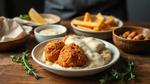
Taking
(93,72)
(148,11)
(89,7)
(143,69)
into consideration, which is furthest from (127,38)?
(148,11)

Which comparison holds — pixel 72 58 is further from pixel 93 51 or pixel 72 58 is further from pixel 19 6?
pixel 19 6

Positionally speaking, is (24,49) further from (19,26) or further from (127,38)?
(127,38)

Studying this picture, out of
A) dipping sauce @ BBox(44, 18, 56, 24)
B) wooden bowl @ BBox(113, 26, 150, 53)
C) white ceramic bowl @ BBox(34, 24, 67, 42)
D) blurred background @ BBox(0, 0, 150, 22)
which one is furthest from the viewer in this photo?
blurred background @ BBox(0, 0, 150, 22)

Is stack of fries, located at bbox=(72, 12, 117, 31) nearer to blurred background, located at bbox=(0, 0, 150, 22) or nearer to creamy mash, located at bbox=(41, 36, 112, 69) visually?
creamy mash, located at bbox=(41, 36, 112, 69)

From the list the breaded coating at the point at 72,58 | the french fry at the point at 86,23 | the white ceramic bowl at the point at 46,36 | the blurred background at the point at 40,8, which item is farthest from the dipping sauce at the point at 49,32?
the blurred background at the point at 40,8

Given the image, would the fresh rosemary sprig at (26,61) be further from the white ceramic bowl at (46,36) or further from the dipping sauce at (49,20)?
the dipping sauce at (49,20)

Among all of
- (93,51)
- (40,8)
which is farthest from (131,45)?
(40,8)

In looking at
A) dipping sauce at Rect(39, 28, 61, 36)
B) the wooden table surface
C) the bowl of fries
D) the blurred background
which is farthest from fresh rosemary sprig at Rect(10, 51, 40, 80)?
the blurred background
